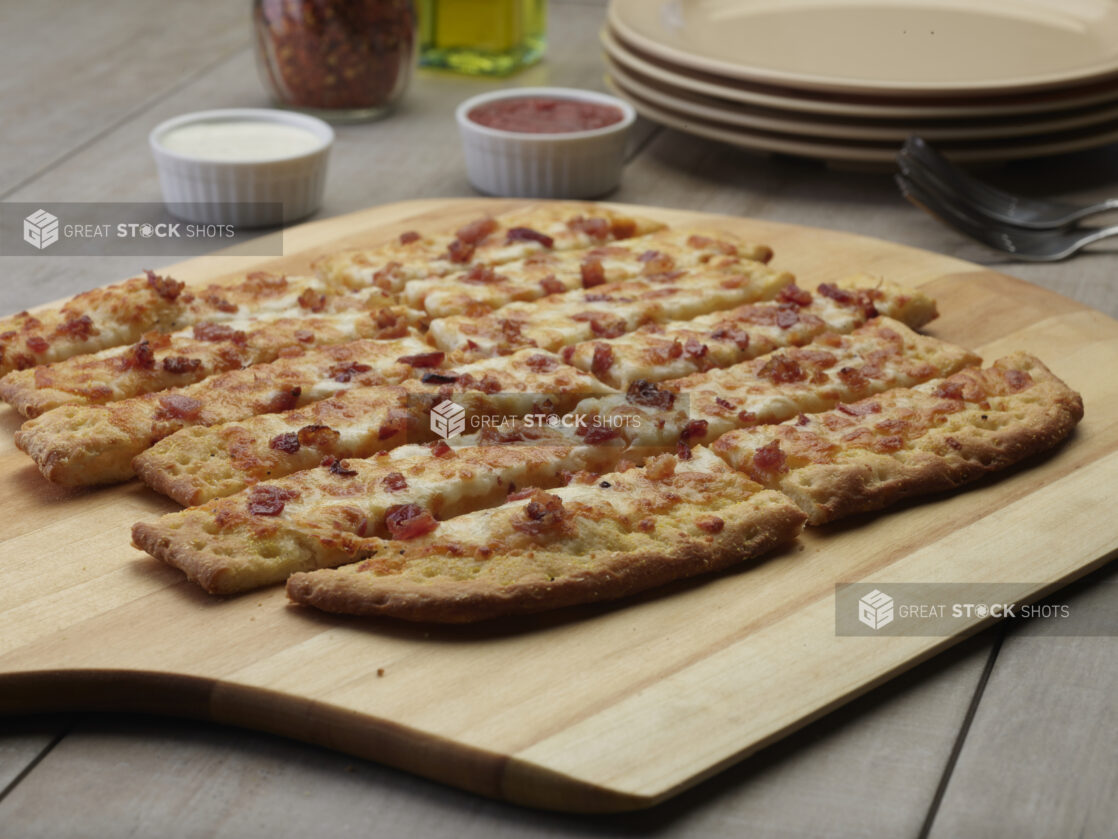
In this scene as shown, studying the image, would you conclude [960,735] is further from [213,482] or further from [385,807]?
[213,482]

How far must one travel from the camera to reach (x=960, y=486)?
13.8 feet

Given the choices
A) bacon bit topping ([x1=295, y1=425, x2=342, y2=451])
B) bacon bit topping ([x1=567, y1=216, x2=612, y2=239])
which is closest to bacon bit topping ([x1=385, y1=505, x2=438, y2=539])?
bacon bit topping ([x1=295, y1=425, x2=342, y2=451])

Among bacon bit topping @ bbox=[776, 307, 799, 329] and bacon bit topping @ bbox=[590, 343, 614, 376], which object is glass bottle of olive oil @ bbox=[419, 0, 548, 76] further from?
bacon bit topping @ bbox=[590, 343, 614, 376]

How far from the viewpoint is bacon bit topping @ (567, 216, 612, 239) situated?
586 centimetres

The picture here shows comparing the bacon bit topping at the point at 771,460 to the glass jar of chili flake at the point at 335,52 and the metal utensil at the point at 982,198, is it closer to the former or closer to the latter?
the metal utensil at the point at 982,198

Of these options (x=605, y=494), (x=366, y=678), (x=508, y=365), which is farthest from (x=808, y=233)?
(x=366, y=678)

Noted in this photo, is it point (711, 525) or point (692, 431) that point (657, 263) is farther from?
point (711, 525)

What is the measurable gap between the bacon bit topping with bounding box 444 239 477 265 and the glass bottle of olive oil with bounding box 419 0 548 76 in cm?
302

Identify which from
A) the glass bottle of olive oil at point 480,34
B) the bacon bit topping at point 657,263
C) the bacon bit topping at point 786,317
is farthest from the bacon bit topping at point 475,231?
the glass bottle of olive oil at point 480,34

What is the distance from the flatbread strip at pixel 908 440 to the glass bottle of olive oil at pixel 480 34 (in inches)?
180

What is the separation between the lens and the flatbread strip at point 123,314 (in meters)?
4.82

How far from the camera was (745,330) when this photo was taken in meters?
5.01

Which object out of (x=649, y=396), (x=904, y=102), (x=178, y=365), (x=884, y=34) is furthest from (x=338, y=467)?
(x=884, y=34)

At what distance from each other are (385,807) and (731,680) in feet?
2.92
